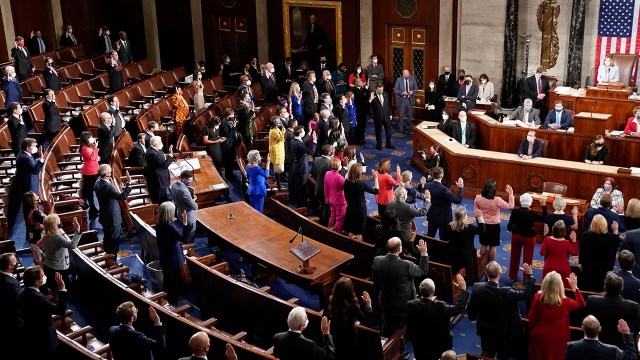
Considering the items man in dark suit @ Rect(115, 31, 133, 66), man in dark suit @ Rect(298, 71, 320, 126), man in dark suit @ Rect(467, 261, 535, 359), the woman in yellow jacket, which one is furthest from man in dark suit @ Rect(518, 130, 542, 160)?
man in dark suit @ Rect(115, 31, 133, 66)

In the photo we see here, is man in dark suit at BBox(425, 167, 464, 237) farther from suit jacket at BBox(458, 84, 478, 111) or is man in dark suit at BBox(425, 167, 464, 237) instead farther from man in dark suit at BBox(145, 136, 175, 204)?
suit jacket at BBox(458, 84, 478, 111)

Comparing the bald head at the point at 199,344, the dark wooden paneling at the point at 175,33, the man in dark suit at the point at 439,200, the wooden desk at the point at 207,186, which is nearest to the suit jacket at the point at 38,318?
the bald head at the point at 199,344

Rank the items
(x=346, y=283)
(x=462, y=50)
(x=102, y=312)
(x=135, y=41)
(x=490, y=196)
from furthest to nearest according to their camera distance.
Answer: (x=135, y=41)
(x=462, y=50)
(x=490, y=196)
(x=102, y=312)
(x=346, y=283)

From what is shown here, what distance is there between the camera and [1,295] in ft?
21.3

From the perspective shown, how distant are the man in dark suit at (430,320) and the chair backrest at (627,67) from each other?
9.22 m

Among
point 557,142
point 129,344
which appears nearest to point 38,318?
point 129,344

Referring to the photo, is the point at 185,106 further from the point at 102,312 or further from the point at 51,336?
the point at 51,336

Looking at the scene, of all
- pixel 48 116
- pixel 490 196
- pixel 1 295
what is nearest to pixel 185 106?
pixel 48 116

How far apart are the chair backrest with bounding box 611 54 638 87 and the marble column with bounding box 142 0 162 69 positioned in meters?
11.2

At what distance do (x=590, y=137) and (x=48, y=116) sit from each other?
8.36 metres

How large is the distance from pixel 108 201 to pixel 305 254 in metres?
2.63

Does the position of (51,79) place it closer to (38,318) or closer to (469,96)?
(469,96)

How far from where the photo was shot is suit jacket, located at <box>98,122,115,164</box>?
11.5 m

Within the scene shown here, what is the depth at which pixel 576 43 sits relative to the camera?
14.8m
